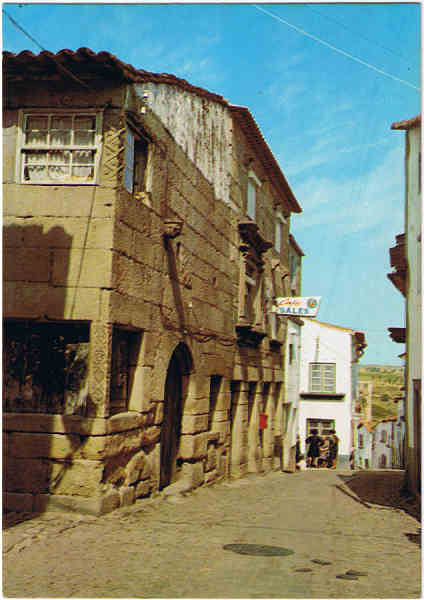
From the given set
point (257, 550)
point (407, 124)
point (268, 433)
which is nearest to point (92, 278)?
point (257, 550)

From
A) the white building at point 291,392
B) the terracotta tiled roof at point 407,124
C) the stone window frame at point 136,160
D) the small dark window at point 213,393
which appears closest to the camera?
the stone window frame at point 136,160

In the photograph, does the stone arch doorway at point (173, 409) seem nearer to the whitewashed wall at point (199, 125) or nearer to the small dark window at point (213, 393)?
the small dark window at point (213, 393)

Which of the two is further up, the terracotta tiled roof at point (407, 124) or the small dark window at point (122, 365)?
the terracotta tiled roof at point (407, 124)

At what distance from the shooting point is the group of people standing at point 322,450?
32.9 metres

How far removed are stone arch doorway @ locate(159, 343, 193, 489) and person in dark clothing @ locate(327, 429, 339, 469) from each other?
22041mm

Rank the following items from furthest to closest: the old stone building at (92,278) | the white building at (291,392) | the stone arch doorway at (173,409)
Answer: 1. the white building at (291,392)
2. the stone arch doorway at (173,409)
3. the old stone building at (92,278)

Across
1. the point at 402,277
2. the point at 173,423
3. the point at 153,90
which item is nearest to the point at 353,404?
the point at 402,277

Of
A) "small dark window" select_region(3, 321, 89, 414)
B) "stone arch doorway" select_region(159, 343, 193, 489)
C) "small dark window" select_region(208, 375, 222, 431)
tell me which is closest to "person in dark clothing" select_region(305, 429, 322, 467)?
"small dark window" select_region(208, 375, 222, 431)

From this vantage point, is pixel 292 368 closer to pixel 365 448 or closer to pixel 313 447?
pixel 313 447

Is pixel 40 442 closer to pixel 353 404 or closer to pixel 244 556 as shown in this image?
pixel 244 556

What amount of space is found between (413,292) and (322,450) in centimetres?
2231

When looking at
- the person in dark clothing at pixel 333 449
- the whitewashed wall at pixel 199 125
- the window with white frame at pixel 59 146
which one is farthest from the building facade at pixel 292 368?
the window with white frame at pixel 59 146

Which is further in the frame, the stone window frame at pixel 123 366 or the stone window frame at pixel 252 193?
Result: the stone window frame at pixel 252 193

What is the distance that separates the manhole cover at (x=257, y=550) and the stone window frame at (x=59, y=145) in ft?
16.3
